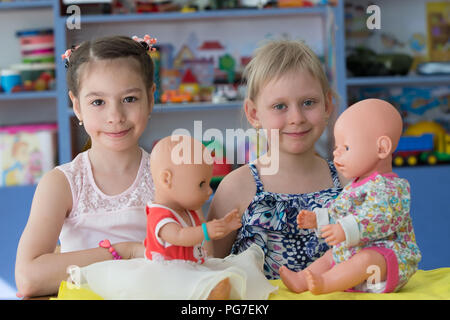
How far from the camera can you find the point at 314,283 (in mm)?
747

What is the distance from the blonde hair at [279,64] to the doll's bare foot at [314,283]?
1.32 feet

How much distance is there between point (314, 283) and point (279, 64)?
1.42 feet

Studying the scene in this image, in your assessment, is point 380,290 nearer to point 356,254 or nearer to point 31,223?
point 356,254

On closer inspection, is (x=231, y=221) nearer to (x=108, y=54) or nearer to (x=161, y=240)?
(x=161, y=240)

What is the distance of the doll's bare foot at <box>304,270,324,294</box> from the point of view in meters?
0.75


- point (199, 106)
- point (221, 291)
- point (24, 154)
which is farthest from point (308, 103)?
point (24, 154)

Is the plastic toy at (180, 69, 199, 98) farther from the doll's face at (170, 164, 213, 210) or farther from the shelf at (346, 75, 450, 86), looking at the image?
the doll's face at (170, 164, 213, 210)

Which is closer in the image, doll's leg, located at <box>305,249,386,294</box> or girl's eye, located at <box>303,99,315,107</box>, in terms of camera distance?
doll's leg, located at <box>305,249,386,294</box>

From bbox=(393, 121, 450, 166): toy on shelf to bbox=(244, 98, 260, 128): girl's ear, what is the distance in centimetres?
165

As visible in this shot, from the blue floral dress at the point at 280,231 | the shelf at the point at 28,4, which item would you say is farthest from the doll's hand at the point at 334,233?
the shelf at the point at 28,4

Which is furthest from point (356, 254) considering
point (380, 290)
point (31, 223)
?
point (31, 223)

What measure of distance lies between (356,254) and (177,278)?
25cm

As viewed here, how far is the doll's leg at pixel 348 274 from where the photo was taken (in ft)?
2.48

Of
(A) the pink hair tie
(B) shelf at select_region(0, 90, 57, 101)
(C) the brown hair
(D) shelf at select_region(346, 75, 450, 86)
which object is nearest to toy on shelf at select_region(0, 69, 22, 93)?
(B) shelf at select_region(0, 90, 57, 101)
